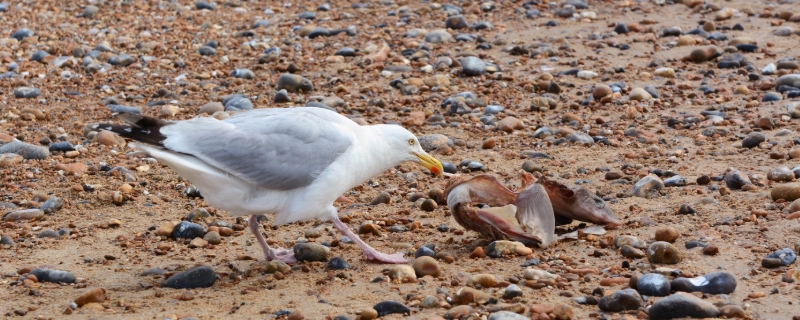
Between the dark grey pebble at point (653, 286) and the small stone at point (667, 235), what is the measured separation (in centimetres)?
70

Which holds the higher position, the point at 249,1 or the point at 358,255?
the point at 358,255

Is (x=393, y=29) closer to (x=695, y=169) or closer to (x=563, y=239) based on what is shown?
(x=695, y=169)

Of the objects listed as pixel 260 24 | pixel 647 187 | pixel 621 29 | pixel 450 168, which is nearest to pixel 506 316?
pixel 647 187

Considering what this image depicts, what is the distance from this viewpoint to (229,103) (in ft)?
29.4

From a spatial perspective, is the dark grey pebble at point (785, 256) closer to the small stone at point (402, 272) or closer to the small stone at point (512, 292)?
the small stone at point (512, 292)

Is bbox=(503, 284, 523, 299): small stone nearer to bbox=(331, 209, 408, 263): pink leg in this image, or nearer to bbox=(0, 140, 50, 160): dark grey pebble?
bbox=(331, 209, 408, 263): pink leg

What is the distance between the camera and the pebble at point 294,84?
370 inches

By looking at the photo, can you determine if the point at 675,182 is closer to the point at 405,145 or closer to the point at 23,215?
the point at 405,145

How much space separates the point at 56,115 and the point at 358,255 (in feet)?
14.4

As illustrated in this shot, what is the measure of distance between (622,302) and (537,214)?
3.75 feet

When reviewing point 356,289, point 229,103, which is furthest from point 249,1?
point 356,289

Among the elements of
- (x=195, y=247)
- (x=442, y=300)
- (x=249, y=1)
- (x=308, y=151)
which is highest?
(x=308, y=151)

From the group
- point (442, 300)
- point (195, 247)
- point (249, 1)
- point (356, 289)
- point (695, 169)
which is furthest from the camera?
point (249, 1)

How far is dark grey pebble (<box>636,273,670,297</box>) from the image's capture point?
4684mm
